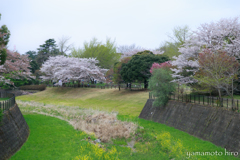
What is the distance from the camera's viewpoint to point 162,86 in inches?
840

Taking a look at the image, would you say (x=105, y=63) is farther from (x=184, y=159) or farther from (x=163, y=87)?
(x=184, y=159)

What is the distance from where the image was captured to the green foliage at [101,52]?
57.3m

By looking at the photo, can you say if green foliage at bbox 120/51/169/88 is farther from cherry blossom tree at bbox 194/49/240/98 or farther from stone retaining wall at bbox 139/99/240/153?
cherry blossom tree at bbox 194/49/240/98

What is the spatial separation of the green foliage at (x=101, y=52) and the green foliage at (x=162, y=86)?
36.4m

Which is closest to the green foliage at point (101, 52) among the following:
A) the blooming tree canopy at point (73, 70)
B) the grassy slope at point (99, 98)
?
the blooming tree canopy at point (73, 70)

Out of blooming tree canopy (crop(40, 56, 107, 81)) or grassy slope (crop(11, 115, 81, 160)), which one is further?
blooming tree canopy (crop(40, 56, 107, 81))

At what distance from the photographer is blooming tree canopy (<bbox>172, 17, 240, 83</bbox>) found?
61.7ft

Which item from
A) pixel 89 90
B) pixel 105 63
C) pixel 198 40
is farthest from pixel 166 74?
pixel 105 63

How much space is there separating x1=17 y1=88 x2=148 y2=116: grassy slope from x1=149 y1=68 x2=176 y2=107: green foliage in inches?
193

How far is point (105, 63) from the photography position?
5738cm

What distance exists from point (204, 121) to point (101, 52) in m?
45.0

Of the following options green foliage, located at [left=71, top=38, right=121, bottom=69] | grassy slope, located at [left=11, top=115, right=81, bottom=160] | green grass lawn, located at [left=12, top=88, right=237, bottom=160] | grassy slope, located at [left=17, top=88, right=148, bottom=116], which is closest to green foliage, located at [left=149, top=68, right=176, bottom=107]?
green grass lawn, located at [left=12, top=88, right=237, bottom=160]

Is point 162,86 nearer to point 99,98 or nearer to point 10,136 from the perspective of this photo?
point 10,136

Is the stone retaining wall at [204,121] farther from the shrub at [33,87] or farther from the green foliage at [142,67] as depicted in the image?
the shrub at [33,87]
